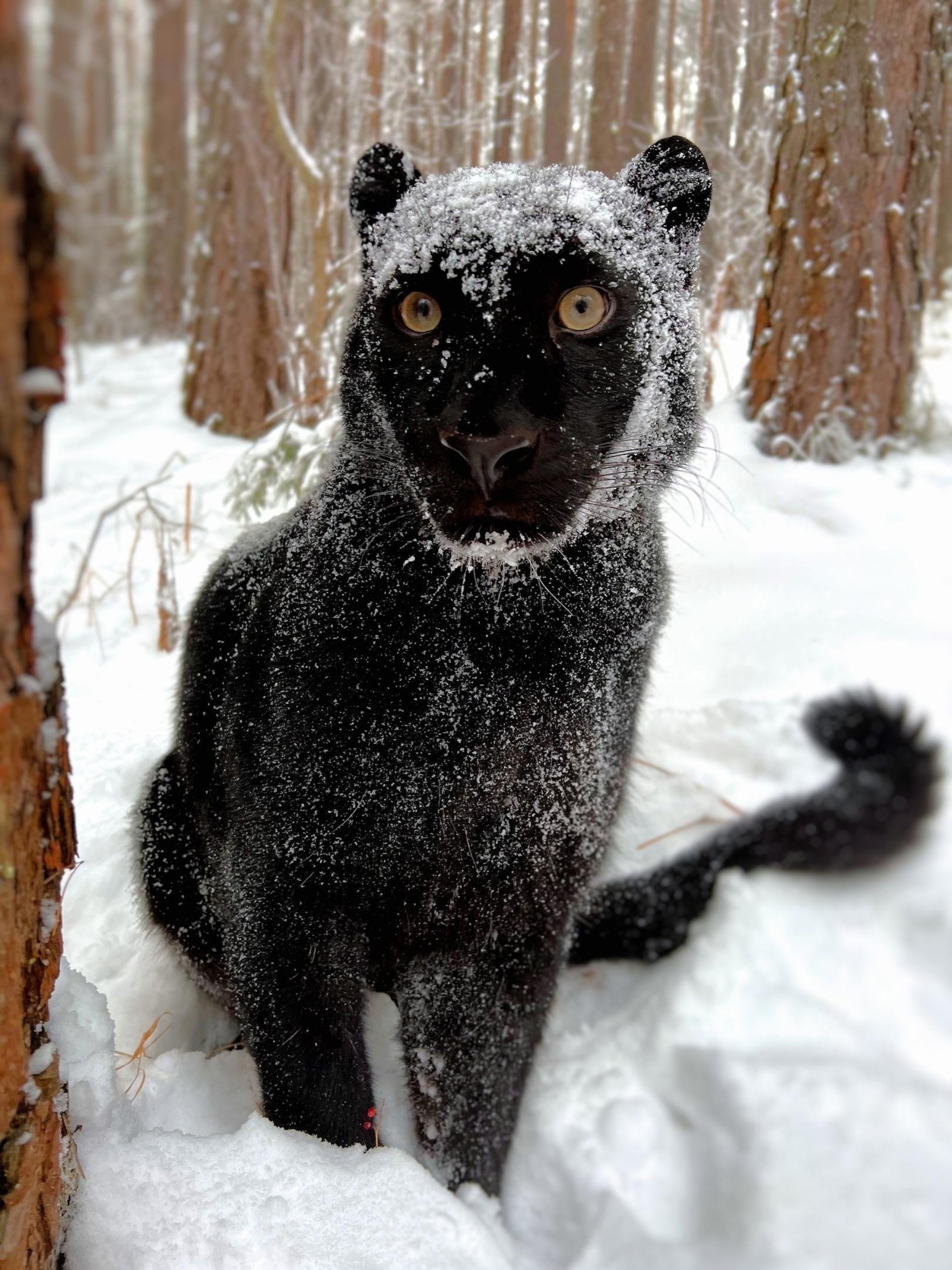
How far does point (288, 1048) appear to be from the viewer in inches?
60.1

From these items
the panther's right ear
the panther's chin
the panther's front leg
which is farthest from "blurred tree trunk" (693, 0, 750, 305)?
the panther's front leg

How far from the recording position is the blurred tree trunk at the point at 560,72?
1.74 m

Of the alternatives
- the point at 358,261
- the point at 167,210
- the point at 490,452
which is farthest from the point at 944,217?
the point at 167,210

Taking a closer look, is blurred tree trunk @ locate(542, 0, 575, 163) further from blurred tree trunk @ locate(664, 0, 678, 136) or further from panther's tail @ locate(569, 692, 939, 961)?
panther's tail @ locate(569, 692, 939, 961)

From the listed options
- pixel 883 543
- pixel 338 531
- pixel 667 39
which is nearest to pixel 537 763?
pixel 338 531

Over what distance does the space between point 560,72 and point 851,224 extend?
0.67 m

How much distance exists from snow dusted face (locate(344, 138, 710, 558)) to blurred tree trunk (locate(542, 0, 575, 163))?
0.33 meters

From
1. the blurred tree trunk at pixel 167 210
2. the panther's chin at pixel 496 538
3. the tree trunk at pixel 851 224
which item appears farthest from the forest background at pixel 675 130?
the blurred tree trunk at pixel 167 210

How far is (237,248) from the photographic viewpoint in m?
3.89

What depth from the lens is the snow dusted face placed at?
1.30m

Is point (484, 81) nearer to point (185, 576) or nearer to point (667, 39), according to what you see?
point (667, 39)

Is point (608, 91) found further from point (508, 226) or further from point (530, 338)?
point (530, 338)

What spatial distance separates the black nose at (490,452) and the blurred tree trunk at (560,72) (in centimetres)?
87

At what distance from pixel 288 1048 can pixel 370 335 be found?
48.4 inches
